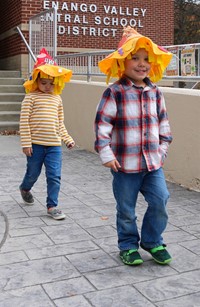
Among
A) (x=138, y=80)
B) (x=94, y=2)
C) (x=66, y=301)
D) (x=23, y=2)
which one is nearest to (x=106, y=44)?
(x=94, y=2)

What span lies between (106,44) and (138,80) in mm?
10907

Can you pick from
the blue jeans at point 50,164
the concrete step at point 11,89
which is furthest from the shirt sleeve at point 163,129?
the concrete step at point 11,89

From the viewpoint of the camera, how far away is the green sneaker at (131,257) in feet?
11.8

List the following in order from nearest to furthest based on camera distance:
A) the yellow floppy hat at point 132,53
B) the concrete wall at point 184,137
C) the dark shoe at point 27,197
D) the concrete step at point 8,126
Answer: the yellow floppy hat at point 132,53 < the dark shoe at point 27,197 < the concrete wall at point 184,137 < the concrete step at point 8,126

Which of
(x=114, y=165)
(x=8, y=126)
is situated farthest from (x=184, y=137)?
(x=8, y=126)

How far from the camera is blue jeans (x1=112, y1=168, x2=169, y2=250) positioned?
11.7ft

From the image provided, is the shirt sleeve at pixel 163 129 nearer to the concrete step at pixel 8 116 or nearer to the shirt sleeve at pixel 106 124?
the shirt sleeve at pixel 106 124

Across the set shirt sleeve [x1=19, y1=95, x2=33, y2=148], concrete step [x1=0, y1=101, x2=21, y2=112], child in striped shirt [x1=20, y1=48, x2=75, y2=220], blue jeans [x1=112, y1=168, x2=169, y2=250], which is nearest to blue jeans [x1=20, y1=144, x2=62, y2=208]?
child in striped shirt [x1=20, y1=48, x2=75, y2=220]

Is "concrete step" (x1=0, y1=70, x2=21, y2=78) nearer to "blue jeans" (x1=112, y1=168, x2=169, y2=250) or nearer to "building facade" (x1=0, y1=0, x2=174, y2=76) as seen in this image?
"building facade" (x1=0, y1=0, x2=174, y2=76)

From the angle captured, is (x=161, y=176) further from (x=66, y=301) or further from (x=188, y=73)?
(x=188, y=73)

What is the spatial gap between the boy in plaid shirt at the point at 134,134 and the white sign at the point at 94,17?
1024 cm

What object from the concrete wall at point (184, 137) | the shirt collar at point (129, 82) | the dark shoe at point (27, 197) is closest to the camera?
the shirt collar at point (129, 82)

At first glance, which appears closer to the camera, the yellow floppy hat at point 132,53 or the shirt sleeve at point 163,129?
the yellow floppy hat at point 132,53

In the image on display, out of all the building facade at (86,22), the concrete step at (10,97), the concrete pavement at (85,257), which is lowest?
the concrete pavement at (85,257)
